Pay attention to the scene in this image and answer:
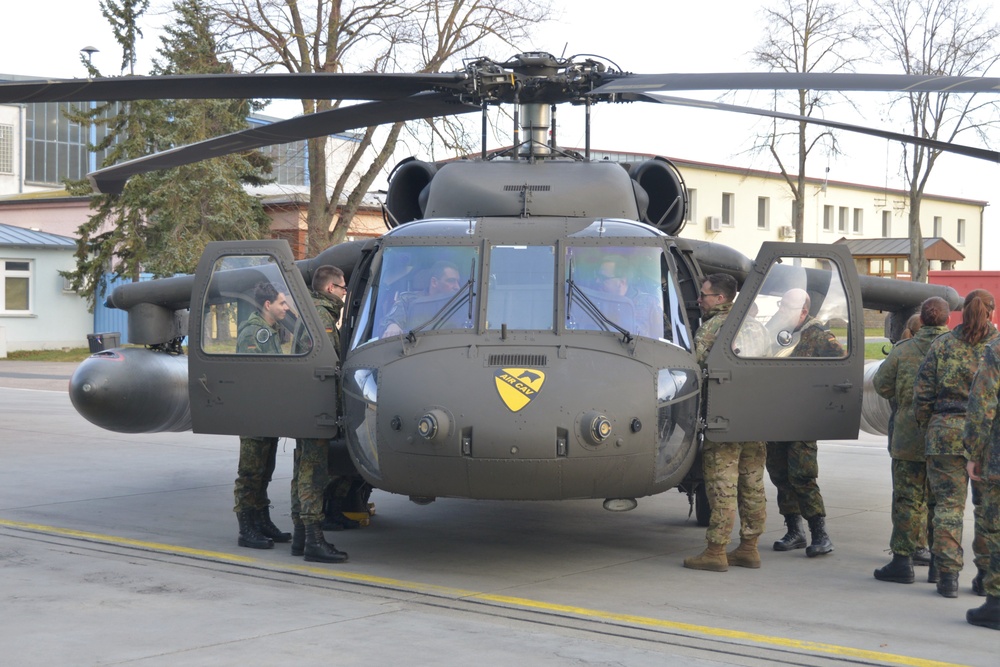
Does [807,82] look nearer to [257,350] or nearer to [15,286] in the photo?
[257,350]

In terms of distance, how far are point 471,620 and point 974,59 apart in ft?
92.8

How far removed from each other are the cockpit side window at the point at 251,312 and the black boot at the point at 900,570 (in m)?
3.77

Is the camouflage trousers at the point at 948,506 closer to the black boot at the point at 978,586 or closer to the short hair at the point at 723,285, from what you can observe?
the black boot at the point at 978,586

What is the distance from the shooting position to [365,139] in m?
26.6

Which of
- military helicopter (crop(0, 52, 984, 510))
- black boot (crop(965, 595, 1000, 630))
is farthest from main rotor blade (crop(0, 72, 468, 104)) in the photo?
black boot (crop(965, 595, 1000, 630))

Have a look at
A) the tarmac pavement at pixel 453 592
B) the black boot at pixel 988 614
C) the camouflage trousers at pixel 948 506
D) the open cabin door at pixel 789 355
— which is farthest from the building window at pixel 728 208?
the black boot at pixel 988 614

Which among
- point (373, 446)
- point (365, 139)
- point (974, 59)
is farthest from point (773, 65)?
point (373, 446)

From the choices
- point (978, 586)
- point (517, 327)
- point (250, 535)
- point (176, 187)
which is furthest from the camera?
point (176, 187)

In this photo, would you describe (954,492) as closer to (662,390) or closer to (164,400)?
(662,390)

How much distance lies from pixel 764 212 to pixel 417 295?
4139 cm

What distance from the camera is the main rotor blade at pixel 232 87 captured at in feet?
22.6

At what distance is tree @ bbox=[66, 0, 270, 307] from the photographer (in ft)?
92.4

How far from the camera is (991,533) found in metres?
6.17

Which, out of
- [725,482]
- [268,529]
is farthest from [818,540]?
[268,529]
